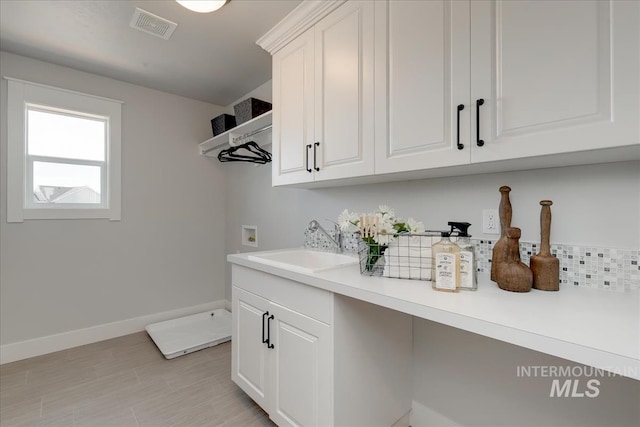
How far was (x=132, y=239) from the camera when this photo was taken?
298 cm

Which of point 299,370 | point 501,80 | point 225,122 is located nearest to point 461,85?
point 501,80

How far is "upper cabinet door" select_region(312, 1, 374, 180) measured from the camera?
4.81 feet

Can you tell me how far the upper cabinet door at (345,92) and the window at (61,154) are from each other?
2312 mm

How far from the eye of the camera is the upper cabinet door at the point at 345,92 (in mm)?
1466

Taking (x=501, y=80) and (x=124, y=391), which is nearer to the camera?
(x=501, y=80)

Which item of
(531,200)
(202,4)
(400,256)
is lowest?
(400,256)

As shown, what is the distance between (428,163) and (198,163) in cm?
289

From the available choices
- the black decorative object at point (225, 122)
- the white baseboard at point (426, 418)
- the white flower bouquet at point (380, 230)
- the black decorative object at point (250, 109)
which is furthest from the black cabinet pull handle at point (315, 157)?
the black decorative object at point (225, 122)

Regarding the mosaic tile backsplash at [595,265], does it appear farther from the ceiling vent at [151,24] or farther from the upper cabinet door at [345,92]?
the ceiling vent at [151,24]

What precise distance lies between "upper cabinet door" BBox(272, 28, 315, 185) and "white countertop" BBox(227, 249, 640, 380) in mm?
887

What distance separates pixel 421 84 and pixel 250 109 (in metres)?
1.66

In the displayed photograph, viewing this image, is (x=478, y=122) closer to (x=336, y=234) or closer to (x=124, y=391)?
(x=336, y=234)

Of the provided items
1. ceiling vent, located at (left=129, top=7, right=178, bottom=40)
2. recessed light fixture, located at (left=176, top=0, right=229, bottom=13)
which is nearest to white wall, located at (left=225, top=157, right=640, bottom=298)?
recessed light fixture, located at (left=176, top=0, right=229, bottom=13)

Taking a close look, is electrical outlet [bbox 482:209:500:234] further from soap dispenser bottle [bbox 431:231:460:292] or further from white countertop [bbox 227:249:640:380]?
soap dispenser bottle [bbox 431:231:460:292]
